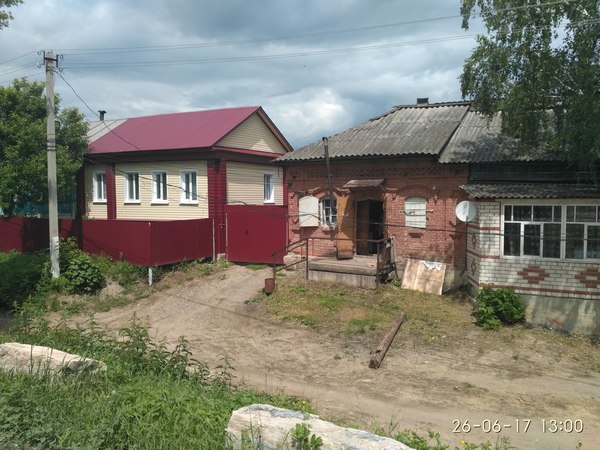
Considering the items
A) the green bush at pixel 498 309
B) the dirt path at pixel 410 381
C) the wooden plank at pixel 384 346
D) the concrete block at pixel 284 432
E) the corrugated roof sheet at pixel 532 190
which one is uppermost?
the corrugated roof sheet at pixel 532 190

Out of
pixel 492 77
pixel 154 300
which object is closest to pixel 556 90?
pixel 492 77

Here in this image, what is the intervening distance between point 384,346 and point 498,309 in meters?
3.40

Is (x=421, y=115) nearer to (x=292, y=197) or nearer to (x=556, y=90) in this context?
(x=292, y=197)

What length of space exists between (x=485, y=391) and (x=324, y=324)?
4.44 m

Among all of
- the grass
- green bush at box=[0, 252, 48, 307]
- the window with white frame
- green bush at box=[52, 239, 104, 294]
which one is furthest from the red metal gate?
the grass

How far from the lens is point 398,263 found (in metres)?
14.8

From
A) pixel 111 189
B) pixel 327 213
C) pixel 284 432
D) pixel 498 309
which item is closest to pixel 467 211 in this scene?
pixel 498 309

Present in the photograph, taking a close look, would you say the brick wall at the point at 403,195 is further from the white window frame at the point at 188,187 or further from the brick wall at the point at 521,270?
the white window frame at the point at 188,187

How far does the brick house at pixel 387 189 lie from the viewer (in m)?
13.9

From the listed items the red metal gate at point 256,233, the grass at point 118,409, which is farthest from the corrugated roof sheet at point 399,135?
the grass at point 118,409

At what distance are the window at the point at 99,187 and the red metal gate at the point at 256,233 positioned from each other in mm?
6656

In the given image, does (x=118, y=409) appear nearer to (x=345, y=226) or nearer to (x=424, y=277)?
(x=424, y=277)

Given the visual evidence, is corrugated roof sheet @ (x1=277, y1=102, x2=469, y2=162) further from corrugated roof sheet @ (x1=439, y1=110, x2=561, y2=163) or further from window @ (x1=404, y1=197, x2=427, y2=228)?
window @ (x1=404, y1=197, x2=427, y2=228)

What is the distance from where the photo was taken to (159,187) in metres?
19.2
